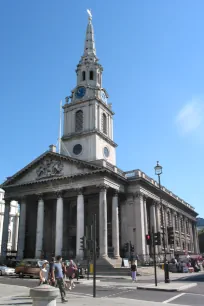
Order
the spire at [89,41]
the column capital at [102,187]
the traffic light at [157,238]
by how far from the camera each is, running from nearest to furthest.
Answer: the traffic light at [157,238], the column capital at [102,187], the spire at [89,41]

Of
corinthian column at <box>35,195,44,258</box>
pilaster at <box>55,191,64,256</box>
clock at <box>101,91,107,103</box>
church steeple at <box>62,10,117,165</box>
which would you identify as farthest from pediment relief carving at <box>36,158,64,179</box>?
clock at <box>101,91,107,103</box>

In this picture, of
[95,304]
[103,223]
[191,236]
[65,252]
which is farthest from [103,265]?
[191,236]

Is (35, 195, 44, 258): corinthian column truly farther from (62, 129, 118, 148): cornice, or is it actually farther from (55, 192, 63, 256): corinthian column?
(62, 129, 118, 148): cornice

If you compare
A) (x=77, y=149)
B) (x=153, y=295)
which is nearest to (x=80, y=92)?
(x=77, y=149)

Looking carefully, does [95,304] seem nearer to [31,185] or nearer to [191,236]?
[31,185]

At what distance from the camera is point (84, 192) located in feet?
139

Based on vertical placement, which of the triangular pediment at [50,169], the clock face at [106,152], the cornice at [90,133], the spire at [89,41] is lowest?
the triangular pediment at [50,169]

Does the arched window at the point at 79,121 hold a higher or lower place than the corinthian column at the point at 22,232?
higher

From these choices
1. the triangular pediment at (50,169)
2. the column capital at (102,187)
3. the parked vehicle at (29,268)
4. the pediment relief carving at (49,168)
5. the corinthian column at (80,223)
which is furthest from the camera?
the pediment relief carving at (49,168)

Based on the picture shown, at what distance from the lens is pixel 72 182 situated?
4269 centimetres

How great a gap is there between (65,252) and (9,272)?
Answer: 10682 millimetres

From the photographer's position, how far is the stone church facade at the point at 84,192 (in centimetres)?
4100

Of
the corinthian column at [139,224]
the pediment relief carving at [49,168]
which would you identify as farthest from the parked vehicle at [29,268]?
the corinthian column at [139,224]

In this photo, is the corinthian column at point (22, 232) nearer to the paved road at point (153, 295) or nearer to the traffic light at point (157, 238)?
the traffic light at point (157, 238)
